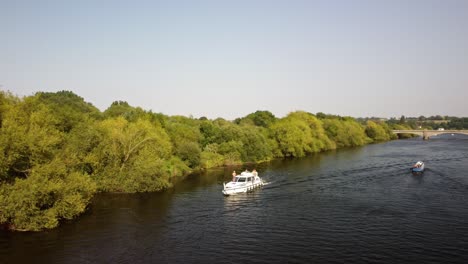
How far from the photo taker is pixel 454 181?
218 feet

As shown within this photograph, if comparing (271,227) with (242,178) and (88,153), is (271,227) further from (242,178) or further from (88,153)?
(88,153)

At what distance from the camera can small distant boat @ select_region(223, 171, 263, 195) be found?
5844 centimetres

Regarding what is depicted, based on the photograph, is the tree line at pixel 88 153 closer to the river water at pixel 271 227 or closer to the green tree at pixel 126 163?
the green tree at pixel 126 163

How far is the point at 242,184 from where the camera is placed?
60094 mm

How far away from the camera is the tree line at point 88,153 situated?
40156mm

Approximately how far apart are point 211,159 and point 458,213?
5399cm

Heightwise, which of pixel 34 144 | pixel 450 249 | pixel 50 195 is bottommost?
pixel 450 249

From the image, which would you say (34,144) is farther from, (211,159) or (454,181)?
(454,181)

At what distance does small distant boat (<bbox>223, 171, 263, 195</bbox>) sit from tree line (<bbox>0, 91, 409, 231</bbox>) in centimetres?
1088

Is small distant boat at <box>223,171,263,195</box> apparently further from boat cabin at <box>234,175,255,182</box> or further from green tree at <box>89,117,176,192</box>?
green tree at <box>89,117,176,192</box>

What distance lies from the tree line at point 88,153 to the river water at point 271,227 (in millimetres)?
2636

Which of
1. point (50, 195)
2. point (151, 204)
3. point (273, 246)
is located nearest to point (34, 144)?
point (50, 195)

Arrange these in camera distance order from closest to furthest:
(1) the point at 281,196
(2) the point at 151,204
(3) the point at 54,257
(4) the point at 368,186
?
(3) the point at 54,257 < (2) the point at 151,204 < (1) the point at 281,196 < (4) the point at 368,186

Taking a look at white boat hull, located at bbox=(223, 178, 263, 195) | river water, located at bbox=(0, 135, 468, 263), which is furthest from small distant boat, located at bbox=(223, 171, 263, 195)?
river water, located at bbox=(0, 135, 468, 263)
